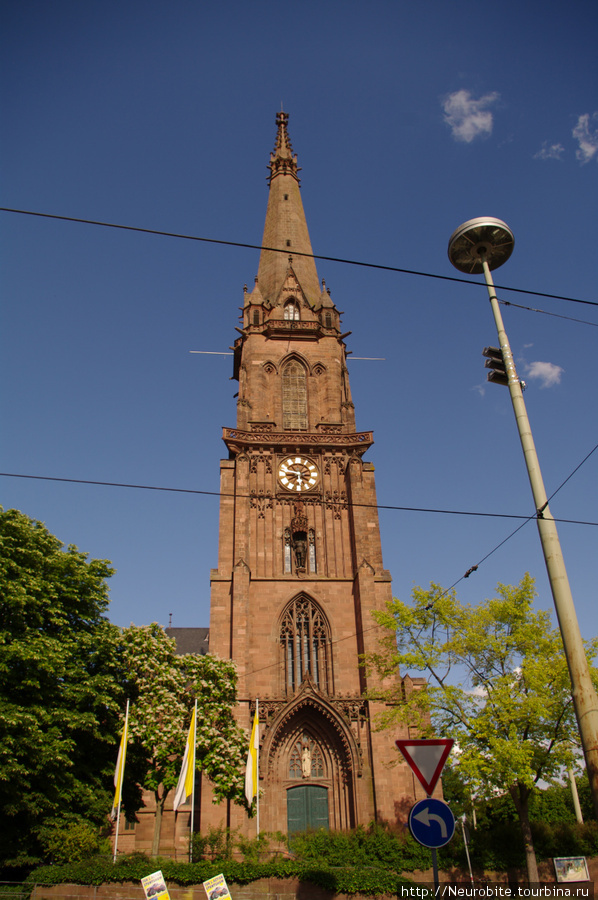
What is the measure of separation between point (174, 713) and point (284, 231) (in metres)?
36.6

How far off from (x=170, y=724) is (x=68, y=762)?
3370mm

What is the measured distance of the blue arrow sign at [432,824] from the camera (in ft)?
20.9

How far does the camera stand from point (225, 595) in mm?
31031

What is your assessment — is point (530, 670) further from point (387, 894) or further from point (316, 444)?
point (316, 444)

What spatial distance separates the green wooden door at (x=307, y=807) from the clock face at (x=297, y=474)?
45.8 feet

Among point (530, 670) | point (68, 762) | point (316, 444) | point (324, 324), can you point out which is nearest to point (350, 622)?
point (316, 444)

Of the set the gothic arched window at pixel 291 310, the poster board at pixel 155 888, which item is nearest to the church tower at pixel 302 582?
the gothic arched window at pixel 291 310

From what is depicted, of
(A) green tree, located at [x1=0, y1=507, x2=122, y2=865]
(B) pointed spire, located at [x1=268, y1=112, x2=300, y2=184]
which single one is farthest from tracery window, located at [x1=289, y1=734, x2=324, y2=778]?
(B) pointed spire, located at [x1=268, y1=112, x2=300, y2=184]

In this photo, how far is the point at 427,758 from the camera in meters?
6.78

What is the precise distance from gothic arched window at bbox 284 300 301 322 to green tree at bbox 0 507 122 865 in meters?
23.1

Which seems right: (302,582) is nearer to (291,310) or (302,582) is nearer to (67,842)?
(67,842)

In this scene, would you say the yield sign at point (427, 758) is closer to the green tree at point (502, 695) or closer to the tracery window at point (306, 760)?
the green tree at point (502, 695)

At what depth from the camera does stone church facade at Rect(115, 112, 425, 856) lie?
90.7 feet

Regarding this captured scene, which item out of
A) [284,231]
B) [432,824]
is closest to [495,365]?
[432,824]
